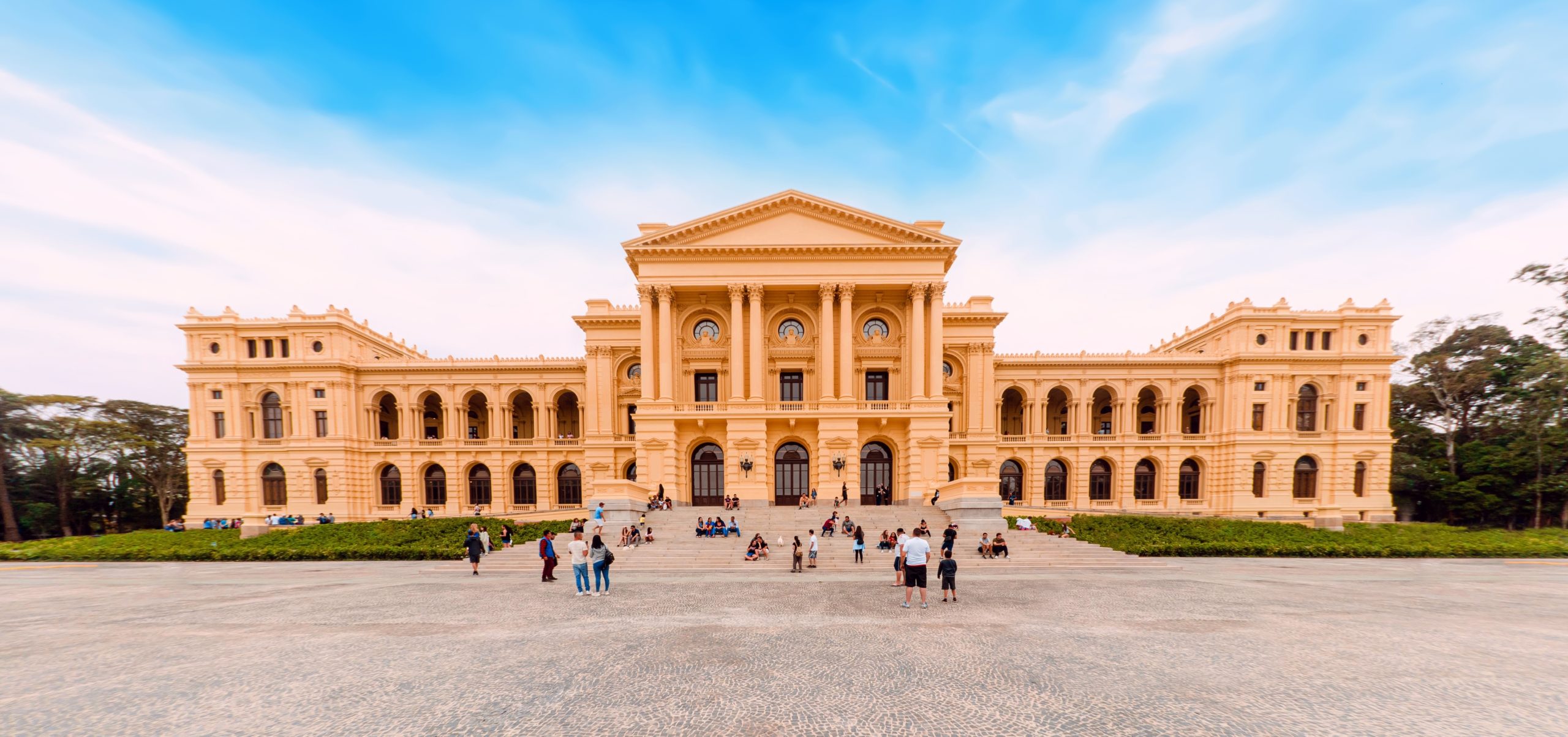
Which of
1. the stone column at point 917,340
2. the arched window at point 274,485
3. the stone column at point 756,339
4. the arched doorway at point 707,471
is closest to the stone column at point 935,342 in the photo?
the stone column at point 917,340

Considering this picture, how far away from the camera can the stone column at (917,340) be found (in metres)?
31.3

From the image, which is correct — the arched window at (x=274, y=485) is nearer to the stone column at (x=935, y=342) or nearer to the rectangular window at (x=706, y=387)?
the rectangular window at (x=706, y=387)

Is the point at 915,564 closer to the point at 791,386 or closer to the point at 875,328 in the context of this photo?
the point at 791,386

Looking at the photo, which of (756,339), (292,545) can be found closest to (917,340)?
(756,339)

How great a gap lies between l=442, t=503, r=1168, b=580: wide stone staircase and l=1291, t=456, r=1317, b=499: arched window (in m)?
30.3

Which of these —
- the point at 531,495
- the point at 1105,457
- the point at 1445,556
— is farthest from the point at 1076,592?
the point at 531,495

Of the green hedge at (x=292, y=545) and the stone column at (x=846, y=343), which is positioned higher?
the stone column at (x=846, y=343)

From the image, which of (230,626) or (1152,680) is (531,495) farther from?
(1152,680)

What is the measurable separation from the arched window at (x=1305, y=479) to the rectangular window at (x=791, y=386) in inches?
1482

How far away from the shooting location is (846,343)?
3150cm

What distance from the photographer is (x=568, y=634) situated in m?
9.84

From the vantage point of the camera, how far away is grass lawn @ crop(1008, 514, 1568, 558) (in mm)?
20516

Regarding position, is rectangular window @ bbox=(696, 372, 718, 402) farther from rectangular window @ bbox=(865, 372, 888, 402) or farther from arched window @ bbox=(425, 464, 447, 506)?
arched window @ bbox=(425, 464, 447, 506)

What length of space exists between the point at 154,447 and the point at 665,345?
4213cm
